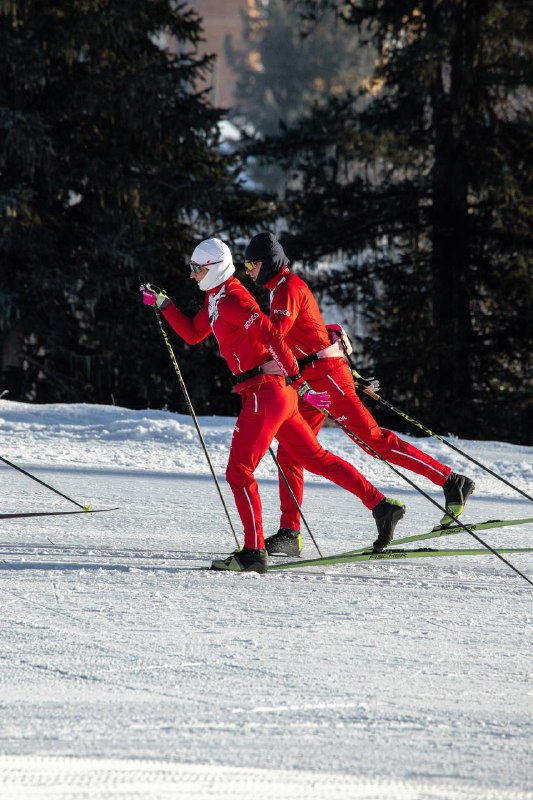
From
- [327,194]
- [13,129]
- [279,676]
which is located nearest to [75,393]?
[13,129]

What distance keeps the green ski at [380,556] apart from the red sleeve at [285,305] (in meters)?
1.22

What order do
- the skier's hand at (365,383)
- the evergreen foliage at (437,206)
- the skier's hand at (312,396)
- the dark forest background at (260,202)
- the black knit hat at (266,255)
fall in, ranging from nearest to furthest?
the skier's hand at (312,396) → the black knit hat at (266,255) → the skier's hand at (365,383) → the dark forest background at (260,202) → the evergreen foliage at (437,206)

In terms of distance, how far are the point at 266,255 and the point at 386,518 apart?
158 centimetres

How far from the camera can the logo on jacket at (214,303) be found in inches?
242

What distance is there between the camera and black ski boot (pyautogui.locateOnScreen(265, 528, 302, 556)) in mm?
6828

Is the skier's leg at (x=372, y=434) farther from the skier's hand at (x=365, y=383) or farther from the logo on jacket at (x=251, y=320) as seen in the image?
the logo on jacket at (x=251, y=320)

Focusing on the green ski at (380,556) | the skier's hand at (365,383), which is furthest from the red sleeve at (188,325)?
the green ski at (380,556)

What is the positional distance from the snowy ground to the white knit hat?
5.01ft

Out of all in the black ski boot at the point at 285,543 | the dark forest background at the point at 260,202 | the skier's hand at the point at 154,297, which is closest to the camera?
the skier's hand at the point at 154,297

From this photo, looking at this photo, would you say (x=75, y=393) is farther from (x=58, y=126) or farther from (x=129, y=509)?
(x=129, y=509)

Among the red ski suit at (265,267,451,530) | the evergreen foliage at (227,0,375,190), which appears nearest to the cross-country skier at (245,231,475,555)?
the red ski suit at (265,267,451,530)

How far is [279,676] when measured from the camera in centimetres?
427

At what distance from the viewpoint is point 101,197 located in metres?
18.5

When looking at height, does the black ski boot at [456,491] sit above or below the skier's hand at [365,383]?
below
